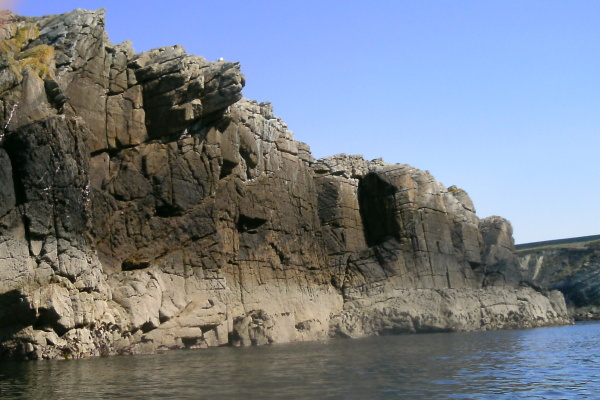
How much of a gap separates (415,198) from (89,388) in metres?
43.2

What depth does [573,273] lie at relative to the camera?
10362cm

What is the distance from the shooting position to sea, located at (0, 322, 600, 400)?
18938 millimetres

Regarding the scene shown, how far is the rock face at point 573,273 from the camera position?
96.8 metres

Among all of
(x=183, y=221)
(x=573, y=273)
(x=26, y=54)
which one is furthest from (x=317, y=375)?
(x=573, y=273)

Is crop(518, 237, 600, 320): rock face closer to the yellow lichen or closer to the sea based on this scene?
the sea

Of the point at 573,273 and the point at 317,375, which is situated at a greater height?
the point at 573,273

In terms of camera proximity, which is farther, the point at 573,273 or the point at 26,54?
the point at 573,273

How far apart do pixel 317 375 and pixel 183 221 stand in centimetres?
1896

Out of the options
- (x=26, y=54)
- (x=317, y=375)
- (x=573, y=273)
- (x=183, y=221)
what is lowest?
(x=317, y=375)

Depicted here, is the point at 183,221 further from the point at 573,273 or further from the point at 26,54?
the point at 573,273

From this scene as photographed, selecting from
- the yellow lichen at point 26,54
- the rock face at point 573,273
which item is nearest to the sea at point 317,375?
the yellow lichen at point 26,54

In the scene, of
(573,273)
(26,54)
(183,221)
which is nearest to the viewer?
(26,54)

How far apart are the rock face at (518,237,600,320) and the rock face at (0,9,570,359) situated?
36.3 meters

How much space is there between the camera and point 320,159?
58.8m
